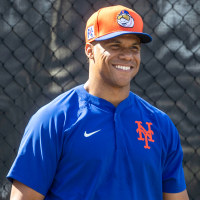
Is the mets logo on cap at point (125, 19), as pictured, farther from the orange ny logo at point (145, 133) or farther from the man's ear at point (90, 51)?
the orange ny logo at point (145, 133)

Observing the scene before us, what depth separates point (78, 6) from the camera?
2.74 metres

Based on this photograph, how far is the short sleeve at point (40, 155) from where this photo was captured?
155 centimetres

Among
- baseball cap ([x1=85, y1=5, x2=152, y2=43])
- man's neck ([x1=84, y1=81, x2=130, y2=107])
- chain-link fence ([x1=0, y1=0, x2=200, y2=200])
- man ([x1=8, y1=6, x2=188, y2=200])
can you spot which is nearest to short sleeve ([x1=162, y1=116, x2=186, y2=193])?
man ([x1=8, y1=6, x2=188, y2=200])

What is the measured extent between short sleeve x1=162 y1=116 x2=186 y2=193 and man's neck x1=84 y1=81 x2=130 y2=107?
0.78ft

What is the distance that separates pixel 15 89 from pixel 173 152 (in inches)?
52.1

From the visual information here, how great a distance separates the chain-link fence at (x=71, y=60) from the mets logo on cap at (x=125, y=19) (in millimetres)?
988

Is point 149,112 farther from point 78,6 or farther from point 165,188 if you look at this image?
point 78,6

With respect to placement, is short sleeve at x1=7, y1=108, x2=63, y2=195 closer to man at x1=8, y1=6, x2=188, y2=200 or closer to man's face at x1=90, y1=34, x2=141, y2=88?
man at x1=8, y1=6, x2=188, y2=200

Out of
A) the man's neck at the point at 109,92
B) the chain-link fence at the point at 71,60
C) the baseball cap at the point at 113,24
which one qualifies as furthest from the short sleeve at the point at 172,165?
the chain-link fence at the point at 71,60

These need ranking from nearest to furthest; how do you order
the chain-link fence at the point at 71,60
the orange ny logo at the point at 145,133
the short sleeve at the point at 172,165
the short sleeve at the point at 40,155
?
the short sleeve at the point at 40,155 < the orange ny logo at the point at 145,133 < the short sleeve at the point at 172,165 < the chain-link fence at the point at 71,60

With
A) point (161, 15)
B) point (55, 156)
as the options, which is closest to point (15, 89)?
point (161, 15)

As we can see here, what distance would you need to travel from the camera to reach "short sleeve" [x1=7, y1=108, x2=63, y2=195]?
1551 mm

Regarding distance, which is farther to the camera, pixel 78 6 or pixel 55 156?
pixel 78 6

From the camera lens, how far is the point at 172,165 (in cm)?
179
